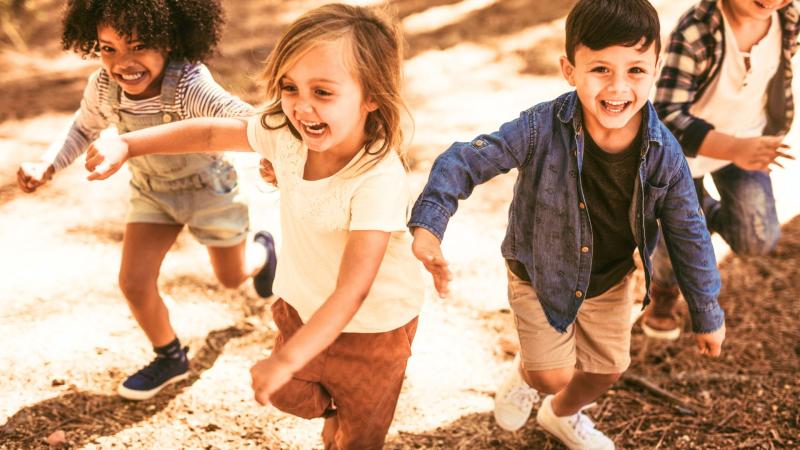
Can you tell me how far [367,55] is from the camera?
209 cm

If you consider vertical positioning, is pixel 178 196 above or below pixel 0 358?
above

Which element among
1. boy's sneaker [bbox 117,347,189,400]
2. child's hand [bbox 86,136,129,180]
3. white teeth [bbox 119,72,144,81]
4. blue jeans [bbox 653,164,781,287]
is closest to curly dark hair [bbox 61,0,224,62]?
white teeth [bbox 119,72,144,81]

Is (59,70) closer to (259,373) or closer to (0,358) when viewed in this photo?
(0,358)

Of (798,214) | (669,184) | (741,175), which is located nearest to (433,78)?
(798,214)

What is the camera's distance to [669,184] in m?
2.22

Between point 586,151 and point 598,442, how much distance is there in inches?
46.1

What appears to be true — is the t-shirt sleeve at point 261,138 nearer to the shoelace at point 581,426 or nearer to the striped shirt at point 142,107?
the striped shirt at point 142,107

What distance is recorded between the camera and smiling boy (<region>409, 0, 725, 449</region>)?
2.12m

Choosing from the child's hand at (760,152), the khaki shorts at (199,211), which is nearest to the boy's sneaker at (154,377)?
the khaki shorts at (199,211)

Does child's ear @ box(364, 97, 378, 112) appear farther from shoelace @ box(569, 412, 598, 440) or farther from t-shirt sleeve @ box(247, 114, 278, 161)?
shoelace @ box(569, 412, 598, 440)

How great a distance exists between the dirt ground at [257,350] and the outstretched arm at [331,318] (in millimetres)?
772

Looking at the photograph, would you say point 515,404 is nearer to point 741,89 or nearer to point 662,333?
point 662,333

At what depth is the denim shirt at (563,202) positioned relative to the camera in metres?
2.18

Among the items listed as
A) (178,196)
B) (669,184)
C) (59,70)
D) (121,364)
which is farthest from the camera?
(59,70)
